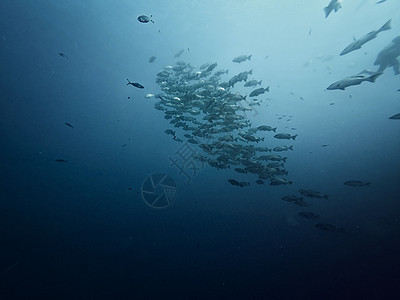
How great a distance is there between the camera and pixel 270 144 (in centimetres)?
2816

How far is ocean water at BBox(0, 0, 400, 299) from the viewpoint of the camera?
1834 cm

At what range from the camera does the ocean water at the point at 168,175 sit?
722 inches

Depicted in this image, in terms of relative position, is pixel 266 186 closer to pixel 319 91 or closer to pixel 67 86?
pixel 319 91

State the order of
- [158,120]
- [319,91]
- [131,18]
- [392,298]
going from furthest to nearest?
1. [319,91]
2. [158,120]
3. [131,18]
4. [392,298]

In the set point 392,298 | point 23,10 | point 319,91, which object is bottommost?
point 392,298

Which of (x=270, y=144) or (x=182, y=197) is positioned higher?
(x=270, y=144)

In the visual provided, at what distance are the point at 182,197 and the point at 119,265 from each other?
8.79m

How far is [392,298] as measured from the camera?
16266mm

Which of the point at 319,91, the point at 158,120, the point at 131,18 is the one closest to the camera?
the point at 131,18

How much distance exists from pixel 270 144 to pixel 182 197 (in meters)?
12.0

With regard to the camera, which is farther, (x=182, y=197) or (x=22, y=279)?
(x=182, y=197)

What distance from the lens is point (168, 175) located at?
92.8 feet

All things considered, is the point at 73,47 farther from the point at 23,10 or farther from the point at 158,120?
the point at 158,120

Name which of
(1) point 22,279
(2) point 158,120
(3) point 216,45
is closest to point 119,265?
(1) point 22,279
